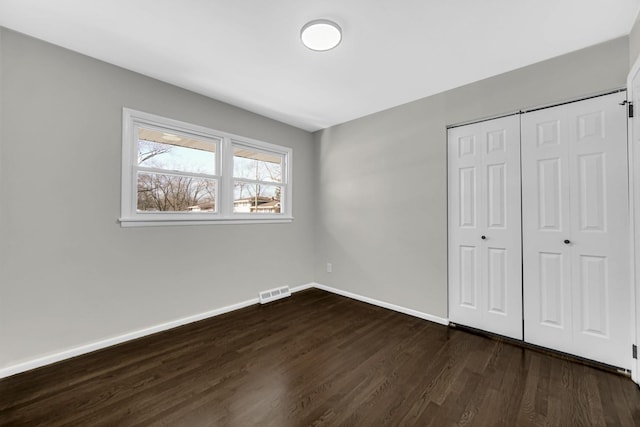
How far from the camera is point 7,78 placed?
195 cm

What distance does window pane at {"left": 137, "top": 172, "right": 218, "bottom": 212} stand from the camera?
2.66 m

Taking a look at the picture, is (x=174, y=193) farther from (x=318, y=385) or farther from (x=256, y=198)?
(x=318, y=385)

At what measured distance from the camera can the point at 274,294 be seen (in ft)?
12.0

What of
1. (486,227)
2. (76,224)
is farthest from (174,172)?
(486,227)

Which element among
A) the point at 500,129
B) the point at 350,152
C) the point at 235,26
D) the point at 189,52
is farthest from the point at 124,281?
the point at 500,129

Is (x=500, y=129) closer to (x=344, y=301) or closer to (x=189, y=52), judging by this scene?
(x=344, y=301)

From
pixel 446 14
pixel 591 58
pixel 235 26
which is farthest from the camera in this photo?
pixel 591 58

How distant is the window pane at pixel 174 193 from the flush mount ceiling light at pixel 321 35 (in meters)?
1.95

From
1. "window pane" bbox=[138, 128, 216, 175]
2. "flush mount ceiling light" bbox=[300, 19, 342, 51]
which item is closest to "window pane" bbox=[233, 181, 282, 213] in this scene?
"window pane" bbox=[138, 128, 216, 175]

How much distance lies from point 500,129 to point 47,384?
436cm

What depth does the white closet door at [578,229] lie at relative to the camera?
2.00 metres

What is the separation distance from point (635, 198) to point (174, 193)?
4.01 metres

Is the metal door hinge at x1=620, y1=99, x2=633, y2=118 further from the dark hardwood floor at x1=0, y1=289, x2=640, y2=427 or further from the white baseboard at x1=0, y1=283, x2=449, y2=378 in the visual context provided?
the white baseboard at x1=0, y1=283, x2=449, y2=378

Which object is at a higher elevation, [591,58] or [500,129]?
[591,58]
